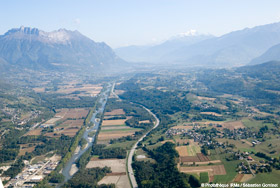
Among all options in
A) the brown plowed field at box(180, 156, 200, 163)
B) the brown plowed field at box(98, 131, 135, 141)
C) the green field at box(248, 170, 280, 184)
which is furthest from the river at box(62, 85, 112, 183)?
the green field at box(248, 170, 280, 184)

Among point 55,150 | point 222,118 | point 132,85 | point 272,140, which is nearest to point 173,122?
point 222,118

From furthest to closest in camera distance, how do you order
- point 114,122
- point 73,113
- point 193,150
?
point 73,113 < point 114,122 < point 193,150

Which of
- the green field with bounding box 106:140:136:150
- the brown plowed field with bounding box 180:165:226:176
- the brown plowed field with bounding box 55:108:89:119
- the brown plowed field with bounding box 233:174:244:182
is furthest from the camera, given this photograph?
the brown plowed field with bounding box 55:108:89:119

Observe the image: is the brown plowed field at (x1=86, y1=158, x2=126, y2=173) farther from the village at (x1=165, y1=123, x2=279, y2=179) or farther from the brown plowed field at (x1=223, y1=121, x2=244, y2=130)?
the brown plowed field at (x1=223, y1=121, x2=244, y2=130)

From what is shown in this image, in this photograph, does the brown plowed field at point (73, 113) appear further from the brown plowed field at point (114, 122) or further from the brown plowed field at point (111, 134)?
the brown plowed field at point (111, 134)

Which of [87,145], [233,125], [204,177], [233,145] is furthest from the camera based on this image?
[233,125]

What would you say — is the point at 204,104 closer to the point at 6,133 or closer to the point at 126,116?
the point at 126,116

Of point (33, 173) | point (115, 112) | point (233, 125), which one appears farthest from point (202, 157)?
point (115, 112)

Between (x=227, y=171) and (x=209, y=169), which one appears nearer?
→ (x=227, y=171)

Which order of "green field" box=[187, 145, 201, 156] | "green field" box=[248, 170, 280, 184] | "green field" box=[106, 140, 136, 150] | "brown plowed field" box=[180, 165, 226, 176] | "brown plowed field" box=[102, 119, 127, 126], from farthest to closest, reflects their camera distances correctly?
1. "brown plowed field" box=[102, 119, 127, 126]
2. "green field" box=[106, 140, 136, 150]
3. "green field" box=[187, 145, 201, 156]
4. "brown plowed field" box=[180, 165, 226, 176]
5. "green field" box=[248, 170, 280, 184]

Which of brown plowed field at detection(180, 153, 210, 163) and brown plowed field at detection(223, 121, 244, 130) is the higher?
brown plowed field at detection(180, 153, 210, 163)

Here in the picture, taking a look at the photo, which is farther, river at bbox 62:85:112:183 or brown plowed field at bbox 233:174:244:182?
river at bbox 62:85:112:183

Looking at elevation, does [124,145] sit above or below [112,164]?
above

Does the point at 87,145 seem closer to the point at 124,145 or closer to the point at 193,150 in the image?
the point at 124,145
